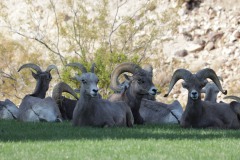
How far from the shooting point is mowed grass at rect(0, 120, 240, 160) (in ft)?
37.2

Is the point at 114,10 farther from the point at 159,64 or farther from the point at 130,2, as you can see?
the point at 159,64

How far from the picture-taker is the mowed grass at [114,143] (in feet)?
37.2

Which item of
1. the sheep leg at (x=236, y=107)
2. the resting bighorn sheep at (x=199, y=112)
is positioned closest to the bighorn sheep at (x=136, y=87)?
the resting bighorn sheep at (x=199, y=112)

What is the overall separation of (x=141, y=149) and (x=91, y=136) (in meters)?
2.29

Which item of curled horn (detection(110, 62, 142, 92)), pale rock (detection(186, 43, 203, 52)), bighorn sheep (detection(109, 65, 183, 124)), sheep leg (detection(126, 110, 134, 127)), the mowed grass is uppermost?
pale rock (detection(186, 43, 203, 52))

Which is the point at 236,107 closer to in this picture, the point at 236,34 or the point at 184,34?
the point at 236,34

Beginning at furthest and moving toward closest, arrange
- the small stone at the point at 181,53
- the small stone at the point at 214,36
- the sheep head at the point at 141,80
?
the small stone at the point at 214,36
the small stone at the point at 181,53
the sheep head at the point at 141,80

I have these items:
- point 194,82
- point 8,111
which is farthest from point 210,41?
point 194,82

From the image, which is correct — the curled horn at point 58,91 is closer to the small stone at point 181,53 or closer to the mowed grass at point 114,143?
the mowed grass at point 114,143

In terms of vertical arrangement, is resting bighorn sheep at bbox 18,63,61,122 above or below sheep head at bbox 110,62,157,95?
below

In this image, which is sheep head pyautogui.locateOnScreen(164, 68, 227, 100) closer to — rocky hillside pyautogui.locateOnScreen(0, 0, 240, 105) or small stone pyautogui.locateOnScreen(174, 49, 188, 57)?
rocky hillside pyautogui.locateOnScreen(0, 0, 240, 105)

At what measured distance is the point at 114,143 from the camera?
42.4 feet

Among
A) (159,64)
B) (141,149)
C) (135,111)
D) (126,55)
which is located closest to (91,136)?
(141,149)

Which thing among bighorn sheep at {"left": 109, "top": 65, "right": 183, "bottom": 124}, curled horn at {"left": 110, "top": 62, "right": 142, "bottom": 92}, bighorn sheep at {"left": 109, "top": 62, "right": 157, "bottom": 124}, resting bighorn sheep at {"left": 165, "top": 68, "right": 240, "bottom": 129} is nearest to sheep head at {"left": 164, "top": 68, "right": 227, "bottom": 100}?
resting bighorn sheep at {"left": 165, "top": 68, "right": 240, "bottom": 129}
